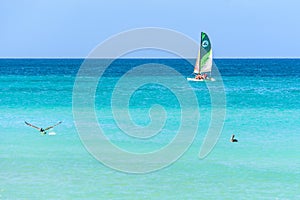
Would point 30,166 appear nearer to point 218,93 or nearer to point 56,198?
point 56,198

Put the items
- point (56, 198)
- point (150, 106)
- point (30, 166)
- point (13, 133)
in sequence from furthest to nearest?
point (150, 106) < point (13, 133) < point (30, 166) < point (56, 198)

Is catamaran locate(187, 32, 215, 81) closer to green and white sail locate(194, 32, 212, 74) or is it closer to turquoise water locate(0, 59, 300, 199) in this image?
green and white sail locate(194, 32, 212, 74)

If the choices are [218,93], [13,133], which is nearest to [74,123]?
[13,133]

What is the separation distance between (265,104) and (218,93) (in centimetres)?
1478

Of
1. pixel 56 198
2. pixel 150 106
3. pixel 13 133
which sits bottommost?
pixel 56 198

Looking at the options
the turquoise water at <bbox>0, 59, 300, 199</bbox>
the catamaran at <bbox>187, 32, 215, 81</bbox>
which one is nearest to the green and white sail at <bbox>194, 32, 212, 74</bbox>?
the catamaran at <bbox>187, 32, 215, 81</bbox>

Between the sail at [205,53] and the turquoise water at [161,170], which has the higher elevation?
the sail at [205,53]

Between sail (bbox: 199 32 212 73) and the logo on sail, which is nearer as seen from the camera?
sail (bbox: 199 32 212 73)

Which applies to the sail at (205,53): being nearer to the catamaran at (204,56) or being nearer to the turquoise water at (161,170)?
the catamaran at (204,56)

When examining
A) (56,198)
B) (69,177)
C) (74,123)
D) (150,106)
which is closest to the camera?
(56,198)

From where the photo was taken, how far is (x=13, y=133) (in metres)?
36.1

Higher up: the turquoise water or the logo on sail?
the logo on sail

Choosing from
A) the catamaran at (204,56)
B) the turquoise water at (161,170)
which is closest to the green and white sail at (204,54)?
the catamaran at (204,56)

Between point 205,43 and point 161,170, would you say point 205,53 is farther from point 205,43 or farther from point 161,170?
point 161,170
